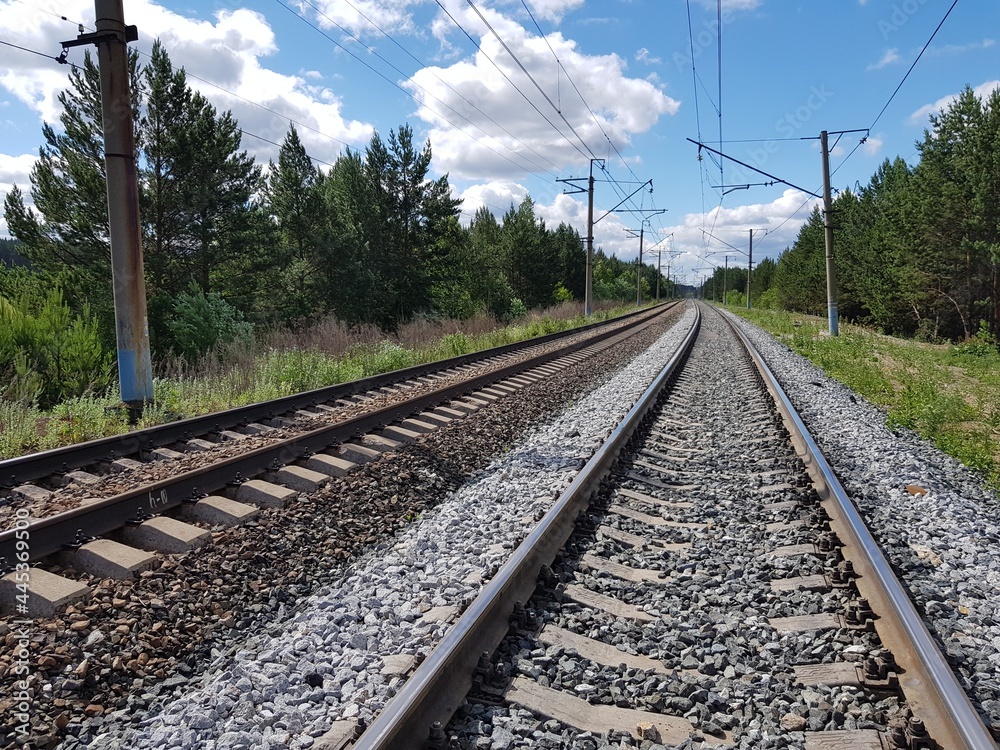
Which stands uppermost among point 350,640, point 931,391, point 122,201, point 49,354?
point 122,201

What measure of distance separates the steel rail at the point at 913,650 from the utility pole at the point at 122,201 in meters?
7.75

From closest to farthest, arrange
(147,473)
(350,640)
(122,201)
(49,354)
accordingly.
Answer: (350,640)
(147,473)
(122,201)
(49,354)

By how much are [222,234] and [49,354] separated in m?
14.1

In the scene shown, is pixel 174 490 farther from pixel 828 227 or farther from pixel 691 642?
pixel 828 227

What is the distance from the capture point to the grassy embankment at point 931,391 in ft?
22.8

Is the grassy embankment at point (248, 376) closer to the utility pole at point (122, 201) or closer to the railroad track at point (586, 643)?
the utility pole at point (122, 201)

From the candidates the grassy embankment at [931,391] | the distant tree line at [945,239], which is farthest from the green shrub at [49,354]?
the distant tree line at [945,239]

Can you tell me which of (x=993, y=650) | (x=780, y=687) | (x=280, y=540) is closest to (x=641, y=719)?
(x=780, y=687)

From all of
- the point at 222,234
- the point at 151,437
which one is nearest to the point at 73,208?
the point at 222,234

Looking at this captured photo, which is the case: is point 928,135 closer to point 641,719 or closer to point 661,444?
point 661,444

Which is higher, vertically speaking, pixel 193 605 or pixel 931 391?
pixel 931 391

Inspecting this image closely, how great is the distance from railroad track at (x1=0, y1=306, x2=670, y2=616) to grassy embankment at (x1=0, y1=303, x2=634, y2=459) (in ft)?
3.89

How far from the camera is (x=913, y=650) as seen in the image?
8.29ft

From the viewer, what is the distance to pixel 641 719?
7.86ft
